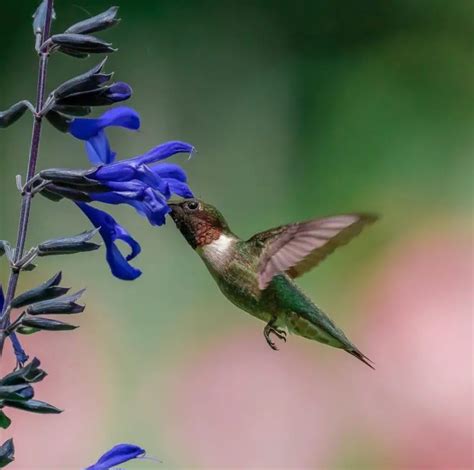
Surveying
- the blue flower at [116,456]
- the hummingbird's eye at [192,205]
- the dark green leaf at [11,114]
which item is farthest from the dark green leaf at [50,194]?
the hummingbird's eye at [192,205]

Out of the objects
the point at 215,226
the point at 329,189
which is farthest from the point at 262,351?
the point at 215,226

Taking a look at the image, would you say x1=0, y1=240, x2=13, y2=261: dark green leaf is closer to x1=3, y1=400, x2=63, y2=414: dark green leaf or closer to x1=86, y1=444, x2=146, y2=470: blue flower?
x1=3, y1=400, x2=63, y2=414: dark green leaf

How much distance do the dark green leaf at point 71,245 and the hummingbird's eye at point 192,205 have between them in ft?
1.76

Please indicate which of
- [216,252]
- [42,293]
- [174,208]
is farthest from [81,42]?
[216,252]

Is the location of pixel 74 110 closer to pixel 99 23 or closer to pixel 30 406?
pixel 99 23

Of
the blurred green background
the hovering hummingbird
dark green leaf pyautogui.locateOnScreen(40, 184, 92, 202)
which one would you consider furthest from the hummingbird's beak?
the blurred green background

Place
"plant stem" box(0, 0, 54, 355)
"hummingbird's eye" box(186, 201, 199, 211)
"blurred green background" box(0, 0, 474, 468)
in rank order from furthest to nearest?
1. "blurred green background" box(0, 0, 474, 468)
2. "hummingbird's eye" box(186, 201, 199, 211)
3. "plant stem" box(0, 0, 54, 355)

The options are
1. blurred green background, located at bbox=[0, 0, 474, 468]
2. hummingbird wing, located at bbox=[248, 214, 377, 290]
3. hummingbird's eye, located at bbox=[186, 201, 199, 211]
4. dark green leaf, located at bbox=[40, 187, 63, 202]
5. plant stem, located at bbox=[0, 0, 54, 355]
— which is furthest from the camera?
blurred green background, located at bbox=[0, 0, 474, 468]

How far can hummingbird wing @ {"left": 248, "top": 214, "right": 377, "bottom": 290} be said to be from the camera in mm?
1927

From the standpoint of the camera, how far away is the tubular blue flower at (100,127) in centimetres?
157

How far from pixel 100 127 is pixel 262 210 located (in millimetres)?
3340

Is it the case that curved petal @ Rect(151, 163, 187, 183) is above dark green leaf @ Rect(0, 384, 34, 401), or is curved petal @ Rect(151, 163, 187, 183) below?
above

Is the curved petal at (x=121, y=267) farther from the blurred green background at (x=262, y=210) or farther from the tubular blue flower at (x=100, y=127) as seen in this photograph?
the blurred green background at (x=262, y=210)

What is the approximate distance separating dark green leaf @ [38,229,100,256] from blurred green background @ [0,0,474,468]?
2.09m
